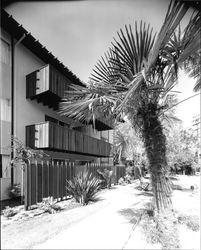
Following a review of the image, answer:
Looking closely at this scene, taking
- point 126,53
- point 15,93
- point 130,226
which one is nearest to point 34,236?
point 130,226

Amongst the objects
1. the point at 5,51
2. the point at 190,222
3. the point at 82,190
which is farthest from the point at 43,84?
the point at 190,222

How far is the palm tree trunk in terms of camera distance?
4.75 meters

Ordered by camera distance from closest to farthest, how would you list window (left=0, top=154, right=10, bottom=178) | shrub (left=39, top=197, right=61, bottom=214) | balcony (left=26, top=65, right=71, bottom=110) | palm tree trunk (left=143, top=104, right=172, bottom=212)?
palm tree trunk (left=143, top=104, right=172, bottom=212) < shrub (left=39, top=197, right=61, bottom=214) < window (left=0, top=154, right=10, bottom=178) < balcony (left=26, top=65, right=71, bottom=110)

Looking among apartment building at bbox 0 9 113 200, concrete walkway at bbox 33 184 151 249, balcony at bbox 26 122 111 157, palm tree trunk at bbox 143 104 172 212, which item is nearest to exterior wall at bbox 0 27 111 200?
apartment building at bbox 0 9 113 200

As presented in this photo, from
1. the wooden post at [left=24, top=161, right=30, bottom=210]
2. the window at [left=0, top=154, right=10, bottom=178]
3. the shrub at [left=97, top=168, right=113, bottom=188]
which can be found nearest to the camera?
the wooden post at [left=24, top=161, right=30, bottom=210]

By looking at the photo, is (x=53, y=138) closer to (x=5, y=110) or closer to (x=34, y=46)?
(x=5, y=110)

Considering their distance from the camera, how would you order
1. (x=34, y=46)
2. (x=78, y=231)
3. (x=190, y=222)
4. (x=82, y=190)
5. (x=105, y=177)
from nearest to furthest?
(x=78, y=231) → (x=190, y=222) → (x=82, y=190) → (x=34, y=46) → (x=105, y=177)

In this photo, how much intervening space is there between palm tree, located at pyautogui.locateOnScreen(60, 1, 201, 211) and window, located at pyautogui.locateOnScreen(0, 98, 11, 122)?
5423 mm

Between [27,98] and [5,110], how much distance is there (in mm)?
1745

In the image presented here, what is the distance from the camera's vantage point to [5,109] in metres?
9.60

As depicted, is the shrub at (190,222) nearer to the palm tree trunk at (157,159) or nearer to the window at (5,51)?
the palm tree trunk at (157,159)

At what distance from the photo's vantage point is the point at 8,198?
8.87 m

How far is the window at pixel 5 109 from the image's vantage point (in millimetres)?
9402

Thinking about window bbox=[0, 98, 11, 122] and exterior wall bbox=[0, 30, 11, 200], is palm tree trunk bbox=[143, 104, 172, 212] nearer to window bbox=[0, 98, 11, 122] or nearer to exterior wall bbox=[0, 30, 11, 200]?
exterior wall bbox=[0, 30, 11, 200]
